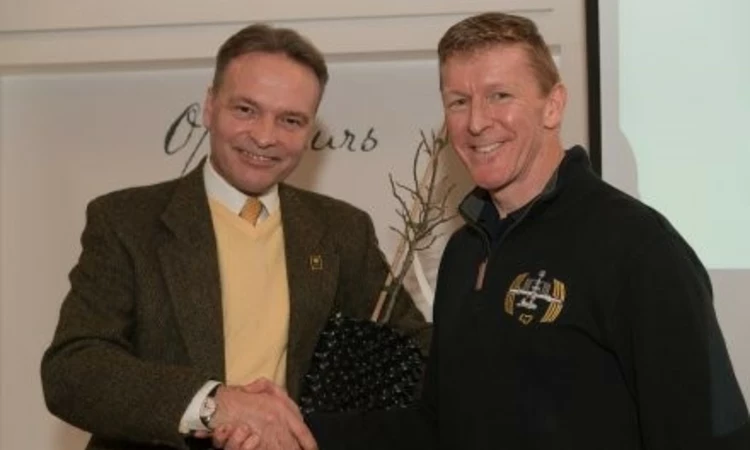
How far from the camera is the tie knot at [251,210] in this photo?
227 centimetres

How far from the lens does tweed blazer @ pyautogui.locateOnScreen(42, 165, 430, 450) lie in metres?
1.99

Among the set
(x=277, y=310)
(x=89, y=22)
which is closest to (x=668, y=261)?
(x=277, y=310)

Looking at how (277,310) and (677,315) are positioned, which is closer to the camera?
(677,315)

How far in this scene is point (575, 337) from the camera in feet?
5.58

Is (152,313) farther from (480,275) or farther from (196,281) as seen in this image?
(480,275)

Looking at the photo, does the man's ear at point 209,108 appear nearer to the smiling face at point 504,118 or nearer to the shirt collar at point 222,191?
the shirt collar at point 222,191

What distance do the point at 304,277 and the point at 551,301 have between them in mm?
652

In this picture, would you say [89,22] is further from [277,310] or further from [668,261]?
[668,261]

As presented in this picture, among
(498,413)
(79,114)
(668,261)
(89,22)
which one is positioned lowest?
(498,413)

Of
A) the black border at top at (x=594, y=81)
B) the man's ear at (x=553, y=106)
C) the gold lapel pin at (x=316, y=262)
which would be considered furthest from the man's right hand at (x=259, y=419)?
the black border at top at (x=594, y=81)

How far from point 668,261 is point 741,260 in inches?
47.5

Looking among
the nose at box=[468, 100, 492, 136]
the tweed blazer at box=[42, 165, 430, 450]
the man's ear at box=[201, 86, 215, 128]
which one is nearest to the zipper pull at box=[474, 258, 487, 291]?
the nose at box=[468, 100, 492, 136]

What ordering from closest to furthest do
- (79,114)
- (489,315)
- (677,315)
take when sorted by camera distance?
1. (677,315)
2. (489,315)
3. (79,114)

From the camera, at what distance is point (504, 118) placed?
1846mm
